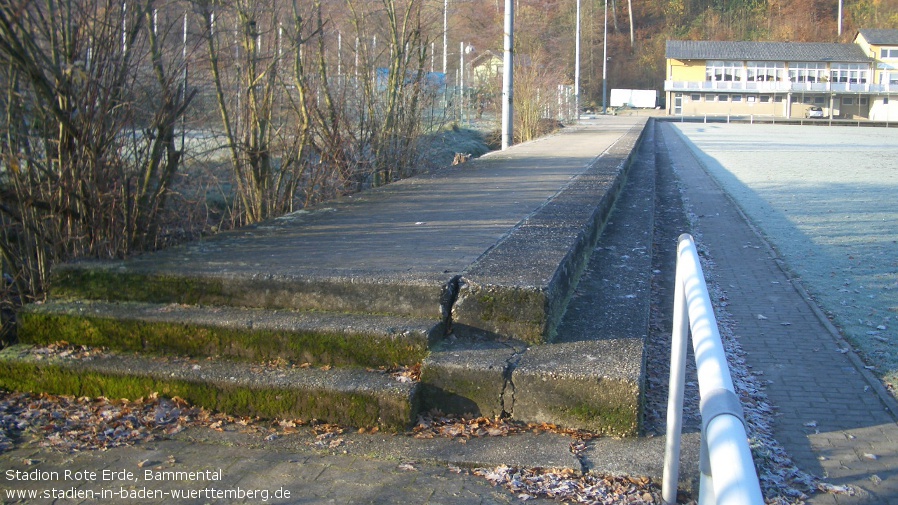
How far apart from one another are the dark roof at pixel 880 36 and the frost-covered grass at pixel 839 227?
2783 inches

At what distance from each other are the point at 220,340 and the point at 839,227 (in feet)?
30.9

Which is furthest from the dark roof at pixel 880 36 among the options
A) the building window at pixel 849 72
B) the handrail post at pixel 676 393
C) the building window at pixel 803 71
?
the handrail post at pixel 676 393

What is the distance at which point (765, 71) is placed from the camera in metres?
87.2

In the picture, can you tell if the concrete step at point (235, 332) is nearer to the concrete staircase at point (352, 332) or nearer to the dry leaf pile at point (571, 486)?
the concrete staircase at point (352, 332)

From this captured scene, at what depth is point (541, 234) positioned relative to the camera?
6.20 metres

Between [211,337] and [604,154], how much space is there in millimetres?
11732

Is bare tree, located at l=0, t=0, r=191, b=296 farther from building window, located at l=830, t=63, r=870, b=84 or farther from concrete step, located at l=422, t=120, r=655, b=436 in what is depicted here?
building window, located at l=830, t=63, r=870, b=84

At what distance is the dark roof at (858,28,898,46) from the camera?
278 feet

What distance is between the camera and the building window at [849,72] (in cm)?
8581

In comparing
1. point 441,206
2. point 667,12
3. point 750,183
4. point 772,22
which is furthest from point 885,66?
point 441,206

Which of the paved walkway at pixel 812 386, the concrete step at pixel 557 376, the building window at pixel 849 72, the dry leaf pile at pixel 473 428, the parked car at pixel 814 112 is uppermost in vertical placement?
the building window at pixel 849 72

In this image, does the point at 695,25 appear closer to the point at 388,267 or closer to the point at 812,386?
the point at 812,386

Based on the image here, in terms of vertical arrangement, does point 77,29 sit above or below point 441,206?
above

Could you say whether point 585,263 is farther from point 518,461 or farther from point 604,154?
point 604,154
